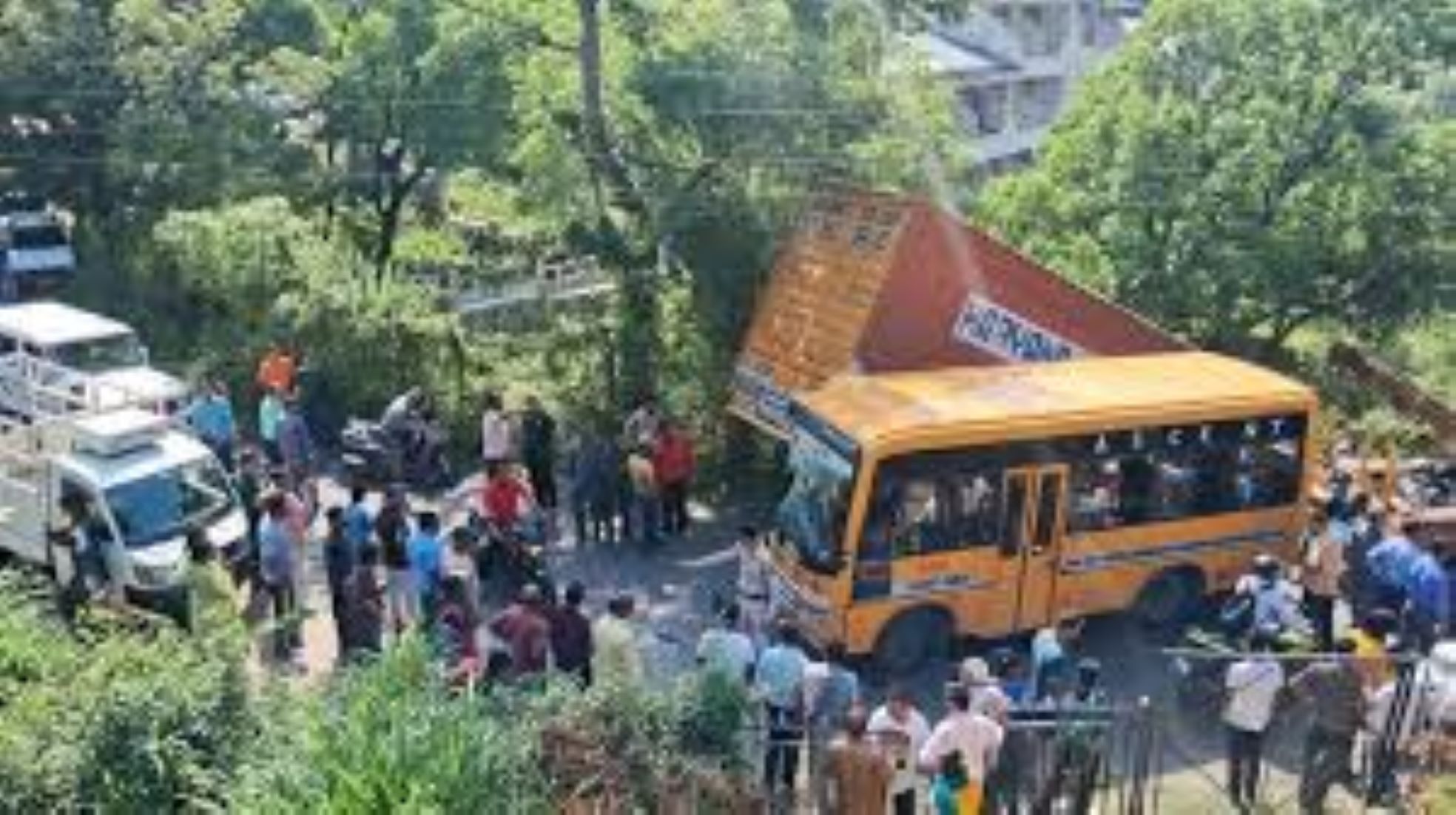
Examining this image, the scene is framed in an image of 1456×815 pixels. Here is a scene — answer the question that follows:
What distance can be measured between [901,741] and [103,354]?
12.5 m

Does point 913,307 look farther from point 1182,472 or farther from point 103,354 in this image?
point 103,354

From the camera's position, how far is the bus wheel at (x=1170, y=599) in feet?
62.2

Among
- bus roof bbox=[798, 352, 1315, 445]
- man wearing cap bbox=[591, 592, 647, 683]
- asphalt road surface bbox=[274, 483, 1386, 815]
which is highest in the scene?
bus roof bbox=[798, 352, 1315, 445]

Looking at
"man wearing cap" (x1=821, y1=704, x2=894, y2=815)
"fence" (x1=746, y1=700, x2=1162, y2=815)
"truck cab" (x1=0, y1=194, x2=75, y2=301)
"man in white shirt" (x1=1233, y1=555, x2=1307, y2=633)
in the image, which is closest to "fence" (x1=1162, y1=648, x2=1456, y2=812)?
"man in white shirt" (x1=1233, y1=555, x2=1307, y2=633)

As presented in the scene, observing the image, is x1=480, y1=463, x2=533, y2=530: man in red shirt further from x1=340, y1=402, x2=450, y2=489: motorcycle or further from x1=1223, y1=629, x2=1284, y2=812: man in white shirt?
x1=1223, y1=629, x2=1284, y2=812: man in white shirt

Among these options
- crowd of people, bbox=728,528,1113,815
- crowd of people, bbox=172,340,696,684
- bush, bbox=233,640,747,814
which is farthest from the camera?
crowd of people, bbox=172,340,696,684

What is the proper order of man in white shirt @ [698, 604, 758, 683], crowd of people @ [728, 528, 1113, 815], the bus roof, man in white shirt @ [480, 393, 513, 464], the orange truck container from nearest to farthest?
crowd of people @ [728, 528, 1113, 815] < man in white shirt @ [698, 604, 758, 683] < the bus roof < the orange truck container < man in white shirt @ [480, 393, 513, 464]

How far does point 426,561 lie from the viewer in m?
17.2

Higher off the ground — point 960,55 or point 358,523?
point 960,55

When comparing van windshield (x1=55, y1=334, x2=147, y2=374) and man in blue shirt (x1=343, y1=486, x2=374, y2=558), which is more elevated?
van windshield (x1=55, y1=334, x2=147, y2=374)

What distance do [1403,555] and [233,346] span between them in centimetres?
1409

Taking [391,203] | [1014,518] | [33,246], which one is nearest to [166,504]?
[1014,518]

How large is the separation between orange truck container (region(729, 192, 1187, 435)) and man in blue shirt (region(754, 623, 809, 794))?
5.31 metres

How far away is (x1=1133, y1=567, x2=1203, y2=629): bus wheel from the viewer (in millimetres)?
18969
